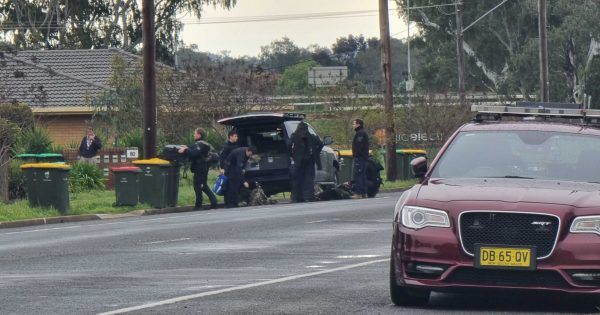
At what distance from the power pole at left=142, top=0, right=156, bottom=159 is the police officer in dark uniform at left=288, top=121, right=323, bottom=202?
3.68 metres

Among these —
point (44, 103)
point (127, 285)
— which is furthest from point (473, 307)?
point (44, 103)

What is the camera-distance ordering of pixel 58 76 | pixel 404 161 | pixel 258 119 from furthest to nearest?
1. pixel 58 76
2. pixel 404 161
3. pixel 258 119

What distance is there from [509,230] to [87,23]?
2345 inches

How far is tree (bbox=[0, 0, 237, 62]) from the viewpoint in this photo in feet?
216

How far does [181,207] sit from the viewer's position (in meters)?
30.7

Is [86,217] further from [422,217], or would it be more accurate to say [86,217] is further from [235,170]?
[422,217]

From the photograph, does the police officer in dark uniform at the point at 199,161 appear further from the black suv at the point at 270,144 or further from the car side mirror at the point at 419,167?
the car side mirror at the point at 419,167

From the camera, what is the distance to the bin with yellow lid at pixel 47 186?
2739 cm

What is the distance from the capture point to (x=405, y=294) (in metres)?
11.2

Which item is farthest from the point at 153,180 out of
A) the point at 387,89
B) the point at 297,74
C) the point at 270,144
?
the point at 297,74

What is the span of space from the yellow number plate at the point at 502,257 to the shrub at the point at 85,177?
24.2 m

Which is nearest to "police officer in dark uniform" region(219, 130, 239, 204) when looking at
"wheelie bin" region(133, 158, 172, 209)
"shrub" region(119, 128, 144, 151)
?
"wheelie bin" region(133, 158, 172, 209)

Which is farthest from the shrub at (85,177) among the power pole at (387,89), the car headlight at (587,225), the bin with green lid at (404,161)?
the car headlight at (587,225)

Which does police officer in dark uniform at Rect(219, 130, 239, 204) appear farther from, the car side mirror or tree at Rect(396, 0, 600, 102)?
tree at Rect(396, 0, 600, 102)
